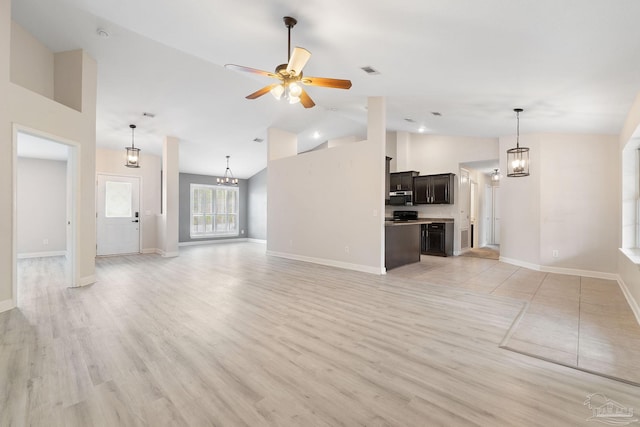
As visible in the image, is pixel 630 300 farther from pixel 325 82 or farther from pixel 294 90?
pixel 294 90

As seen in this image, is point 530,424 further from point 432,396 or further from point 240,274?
point 240,274

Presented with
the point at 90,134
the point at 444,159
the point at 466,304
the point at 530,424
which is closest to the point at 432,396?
the point at 530,424

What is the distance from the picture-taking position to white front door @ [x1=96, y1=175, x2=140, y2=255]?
24.9ft

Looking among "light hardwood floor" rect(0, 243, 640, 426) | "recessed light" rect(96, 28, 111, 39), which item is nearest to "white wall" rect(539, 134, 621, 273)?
"light hardwood floor" rect(0, 243, 640, 426)

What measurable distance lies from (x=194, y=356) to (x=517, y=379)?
7.76 ft

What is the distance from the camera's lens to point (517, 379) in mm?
1973

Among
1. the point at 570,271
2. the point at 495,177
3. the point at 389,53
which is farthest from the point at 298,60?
the point at 495,177

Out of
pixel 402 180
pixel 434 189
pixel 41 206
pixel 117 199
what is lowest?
Result: pixel 41 206

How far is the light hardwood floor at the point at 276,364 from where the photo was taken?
5.32 ft

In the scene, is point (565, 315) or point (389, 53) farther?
point (389, 53)

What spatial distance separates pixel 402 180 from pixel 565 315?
5847 mm

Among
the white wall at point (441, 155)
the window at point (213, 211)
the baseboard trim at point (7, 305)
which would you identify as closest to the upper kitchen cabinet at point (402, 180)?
the white wall at point (441, 155)

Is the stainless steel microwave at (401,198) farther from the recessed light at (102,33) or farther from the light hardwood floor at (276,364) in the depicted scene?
the recessed light at (102,33)

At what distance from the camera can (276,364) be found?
2145mm
